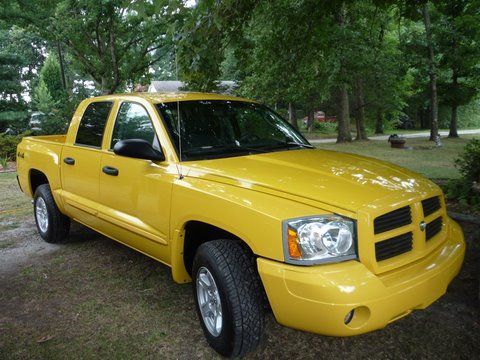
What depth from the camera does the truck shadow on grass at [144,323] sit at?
119 inches

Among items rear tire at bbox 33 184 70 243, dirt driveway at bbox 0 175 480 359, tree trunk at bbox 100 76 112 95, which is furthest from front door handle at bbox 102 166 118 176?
tree trunk at bbox 100 76 112 95

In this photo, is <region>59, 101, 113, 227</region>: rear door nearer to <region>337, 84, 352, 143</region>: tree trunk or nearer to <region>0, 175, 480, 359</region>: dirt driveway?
<region>0, 175, 480, 359</region>: dirt driveway

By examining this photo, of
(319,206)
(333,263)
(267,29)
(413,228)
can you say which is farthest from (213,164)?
(267,29)

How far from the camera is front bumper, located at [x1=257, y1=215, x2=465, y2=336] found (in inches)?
91.4

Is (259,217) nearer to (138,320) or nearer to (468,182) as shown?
(138,320)

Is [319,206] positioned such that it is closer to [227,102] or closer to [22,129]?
[227,102]

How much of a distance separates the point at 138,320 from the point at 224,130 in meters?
1.69

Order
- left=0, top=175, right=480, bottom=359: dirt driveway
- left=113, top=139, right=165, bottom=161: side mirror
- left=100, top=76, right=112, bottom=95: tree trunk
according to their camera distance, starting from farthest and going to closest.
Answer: left=100, top=76, right=112, bottom=95: tree trunk < left=113, top=139, right=165, bottom=161: side mirror < left=0, top=175, right=480, bottom=359: dirt driveway

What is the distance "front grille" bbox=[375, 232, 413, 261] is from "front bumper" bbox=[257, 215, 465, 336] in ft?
0.33

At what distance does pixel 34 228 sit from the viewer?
6242mm

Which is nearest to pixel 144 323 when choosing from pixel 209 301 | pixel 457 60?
pixel 209 301

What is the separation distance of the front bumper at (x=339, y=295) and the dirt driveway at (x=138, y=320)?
65 cm

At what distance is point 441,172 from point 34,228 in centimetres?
874

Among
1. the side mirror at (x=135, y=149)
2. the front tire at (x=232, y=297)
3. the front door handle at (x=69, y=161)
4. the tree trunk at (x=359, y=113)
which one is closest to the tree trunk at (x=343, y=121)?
the tree trunk at (x=359, y=113)
